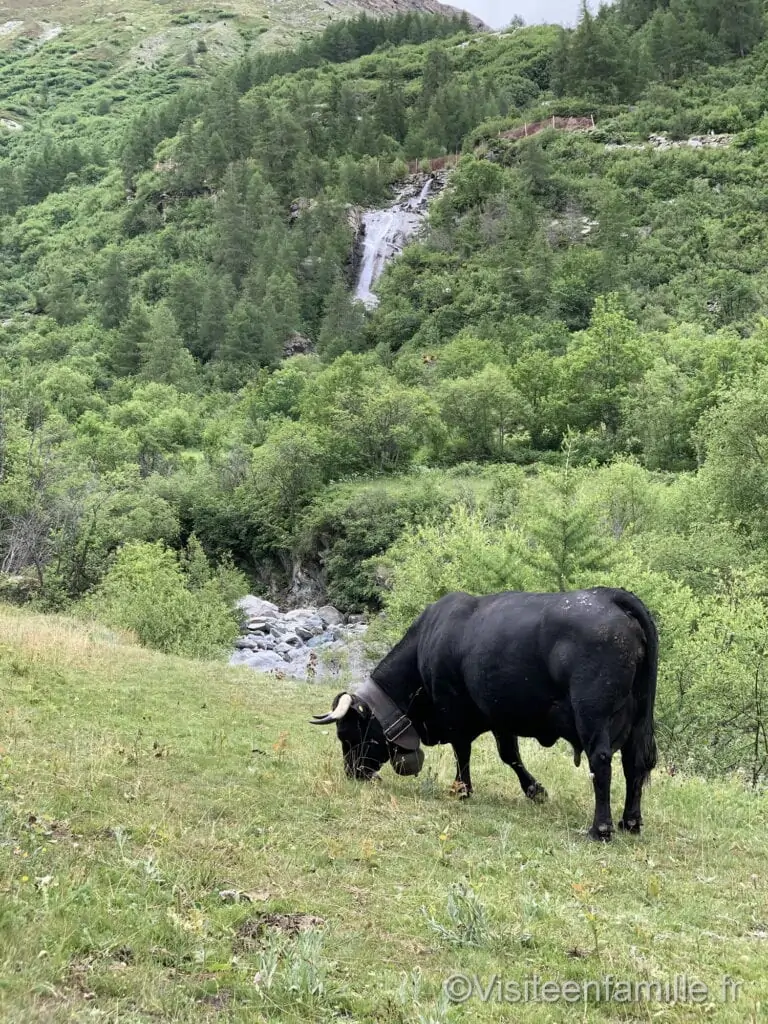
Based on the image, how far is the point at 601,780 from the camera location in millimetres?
7359

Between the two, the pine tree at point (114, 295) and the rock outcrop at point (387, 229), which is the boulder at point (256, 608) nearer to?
the rock outcrop at point (387, 229)

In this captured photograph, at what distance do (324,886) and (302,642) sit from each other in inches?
1111

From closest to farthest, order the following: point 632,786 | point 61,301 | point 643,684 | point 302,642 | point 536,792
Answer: point 643,684 → point 632,786 → point 536,792 → point 302,642 → point 61,301

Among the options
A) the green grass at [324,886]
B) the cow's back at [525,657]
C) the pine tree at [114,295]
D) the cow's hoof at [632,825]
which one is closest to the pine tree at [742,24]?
the pine tree at [114,295]

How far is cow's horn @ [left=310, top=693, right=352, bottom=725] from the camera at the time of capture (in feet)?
29.9

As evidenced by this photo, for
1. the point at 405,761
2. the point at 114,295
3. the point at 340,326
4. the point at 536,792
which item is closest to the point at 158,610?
the point at 405,761

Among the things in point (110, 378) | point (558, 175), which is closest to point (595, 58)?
point (558, 175)

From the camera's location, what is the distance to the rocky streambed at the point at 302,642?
2694 cm

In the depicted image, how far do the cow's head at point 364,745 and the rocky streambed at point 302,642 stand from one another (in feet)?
44.6

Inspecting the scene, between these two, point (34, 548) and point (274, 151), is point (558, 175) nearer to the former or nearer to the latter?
point (274, 151)

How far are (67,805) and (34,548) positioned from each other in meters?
25.5

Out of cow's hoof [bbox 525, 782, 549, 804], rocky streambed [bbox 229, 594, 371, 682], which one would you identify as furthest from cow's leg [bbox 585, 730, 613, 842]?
rocky streambed [bbox 229, 594, 371, 682]

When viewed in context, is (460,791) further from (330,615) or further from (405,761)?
(330,615)

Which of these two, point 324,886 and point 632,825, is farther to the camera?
point 632,825
